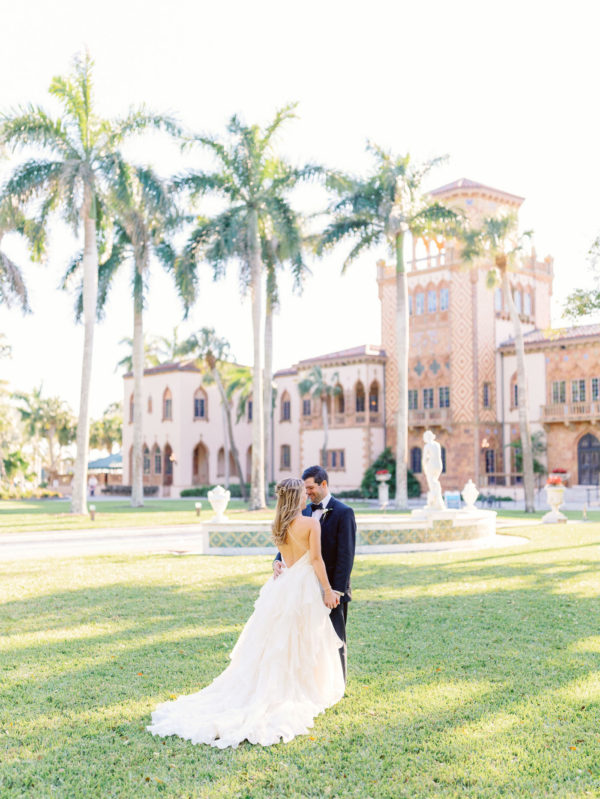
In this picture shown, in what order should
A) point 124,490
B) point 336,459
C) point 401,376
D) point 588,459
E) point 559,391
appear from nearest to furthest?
point 401,376 → point 588,459 → point 559,391 → point 336,459 → point 124,490

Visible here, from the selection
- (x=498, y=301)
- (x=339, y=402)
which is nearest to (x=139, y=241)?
(x=339, y=402)

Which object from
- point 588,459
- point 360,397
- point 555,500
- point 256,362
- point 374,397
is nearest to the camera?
point 555,500

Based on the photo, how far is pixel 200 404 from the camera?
5550 centimetres

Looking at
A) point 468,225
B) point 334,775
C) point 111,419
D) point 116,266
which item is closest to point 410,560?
point 334,775

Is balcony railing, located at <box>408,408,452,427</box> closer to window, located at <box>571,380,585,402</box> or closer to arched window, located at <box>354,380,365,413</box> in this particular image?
arched window, located at <box>354,380,365,413</box>

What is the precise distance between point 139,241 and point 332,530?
26.7 metres

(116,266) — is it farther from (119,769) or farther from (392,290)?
(119,769)

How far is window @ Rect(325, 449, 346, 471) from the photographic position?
1889 inches

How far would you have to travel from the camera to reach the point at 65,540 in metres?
19.3

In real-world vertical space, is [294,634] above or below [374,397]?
below

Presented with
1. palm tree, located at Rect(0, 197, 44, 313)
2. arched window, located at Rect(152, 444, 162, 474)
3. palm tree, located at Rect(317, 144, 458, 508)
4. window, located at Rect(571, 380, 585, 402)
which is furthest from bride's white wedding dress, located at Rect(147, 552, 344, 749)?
arched window, located at Rect(152, 444, 162, 474)

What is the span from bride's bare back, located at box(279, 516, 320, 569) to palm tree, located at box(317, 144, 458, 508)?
79.1ft

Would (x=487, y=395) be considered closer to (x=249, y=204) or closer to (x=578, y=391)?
(x=578, y=391)

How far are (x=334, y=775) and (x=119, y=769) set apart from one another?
1196 millimetres
